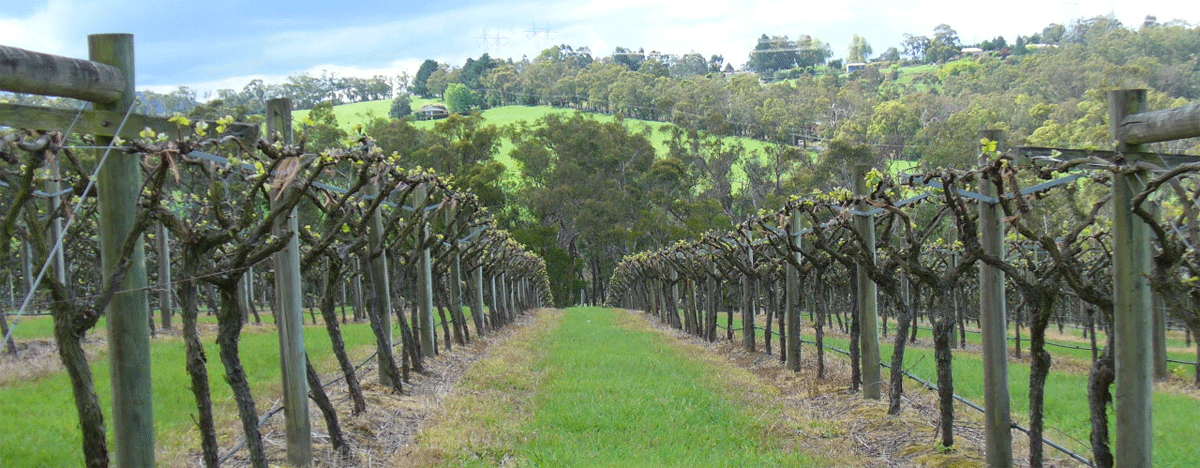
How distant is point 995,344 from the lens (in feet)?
25.1

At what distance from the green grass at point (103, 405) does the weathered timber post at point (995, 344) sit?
6.45 m

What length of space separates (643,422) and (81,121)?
6663mm

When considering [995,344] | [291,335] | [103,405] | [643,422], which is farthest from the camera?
[643,422]

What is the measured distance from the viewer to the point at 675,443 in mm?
9172

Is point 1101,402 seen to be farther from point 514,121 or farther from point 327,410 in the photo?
point 514,121

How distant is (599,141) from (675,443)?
5389 centimetres

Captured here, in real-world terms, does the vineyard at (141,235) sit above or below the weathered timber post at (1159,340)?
above

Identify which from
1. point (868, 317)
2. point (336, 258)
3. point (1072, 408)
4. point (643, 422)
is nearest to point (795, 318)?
point (868, 317)

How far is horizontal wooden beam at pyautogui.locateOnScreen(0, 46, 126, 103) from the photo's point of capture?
4.25 m

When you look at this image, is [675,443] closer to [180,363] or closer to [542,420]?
[542,420]

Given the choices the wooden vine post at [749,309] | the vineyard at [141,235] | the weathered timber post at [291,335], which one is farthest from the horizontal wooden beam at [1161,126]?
the wooden vine post at [749,309]

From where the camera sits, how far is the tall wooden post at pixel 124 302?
5.11 metres

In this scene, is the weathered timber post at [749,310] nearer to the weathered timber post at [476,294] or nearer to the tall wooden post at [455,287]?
the tall wooden post at [455,287]

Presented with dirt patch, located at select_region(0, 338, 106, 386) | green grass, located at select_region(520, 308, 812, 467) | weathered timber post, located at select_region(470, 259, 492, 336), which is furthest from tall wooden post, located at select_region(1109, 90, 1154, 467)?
weathered timber post, located at select_region(470, 259, 492, 336)
